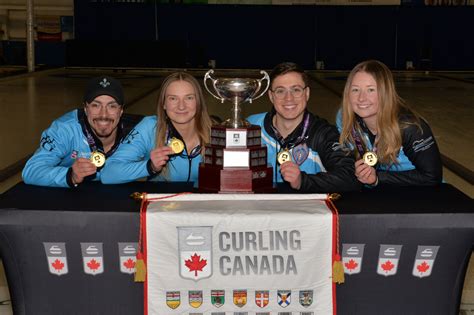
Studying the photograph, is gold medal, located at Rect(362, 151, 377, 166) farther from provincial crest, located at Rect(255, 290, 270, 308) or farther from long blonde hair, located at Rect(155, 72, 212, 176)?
long blonde hair, located at Rect(155, 72, 212, 176)

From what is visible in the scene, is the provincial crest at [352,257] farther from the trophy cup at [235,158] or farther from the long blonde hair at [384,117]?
the long blonde hair at [384,117]

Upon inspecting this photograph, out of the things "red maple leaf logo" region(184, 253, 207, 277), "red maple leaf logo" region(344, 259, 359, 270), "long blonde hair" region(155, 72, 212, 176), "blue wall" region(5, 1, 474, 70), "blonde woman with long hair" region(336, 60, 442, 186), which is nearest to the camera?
"red maple leaf logo" region(184, 253, 207, 277)

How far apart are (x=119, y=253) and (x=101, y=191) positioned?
401 mm

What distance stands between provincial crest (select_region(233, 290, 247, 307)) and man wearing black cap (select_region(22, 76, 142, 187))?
97 cm

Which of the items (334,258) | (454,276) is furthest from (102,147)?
(454,276)

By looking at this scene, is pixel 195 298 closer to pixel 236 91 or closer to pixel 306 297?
pixel 306 297

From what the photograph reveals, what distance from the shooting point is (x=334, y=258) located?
8.27 feet

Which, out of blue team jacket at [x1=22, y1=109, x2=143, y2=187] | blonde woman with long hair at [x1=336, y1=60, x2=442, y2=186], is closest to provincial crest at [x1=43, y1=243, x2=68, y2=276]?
Answer: blue team jacket at [x1=22, y1=109, x2=143, y2=187]

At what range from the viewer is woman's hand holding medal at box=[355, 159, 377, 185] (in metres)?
2.97

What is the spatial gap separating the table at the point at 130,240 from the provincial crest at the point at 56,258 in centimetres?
2

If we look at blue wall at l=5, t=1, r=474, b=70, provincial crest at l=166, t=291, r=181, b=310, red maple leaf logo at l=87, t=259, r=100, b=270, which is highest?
blue wall at l=5, t=1, r=474, b=70

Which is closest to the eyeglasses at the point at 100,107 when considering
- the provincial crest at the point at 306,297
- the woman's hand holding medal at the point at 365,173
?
Result: the woman's hand holding medal at the point at 365,173

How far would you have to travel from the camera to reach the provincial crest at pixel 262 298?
2.53 meters

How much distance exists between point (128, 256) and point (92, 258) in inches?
5.0
